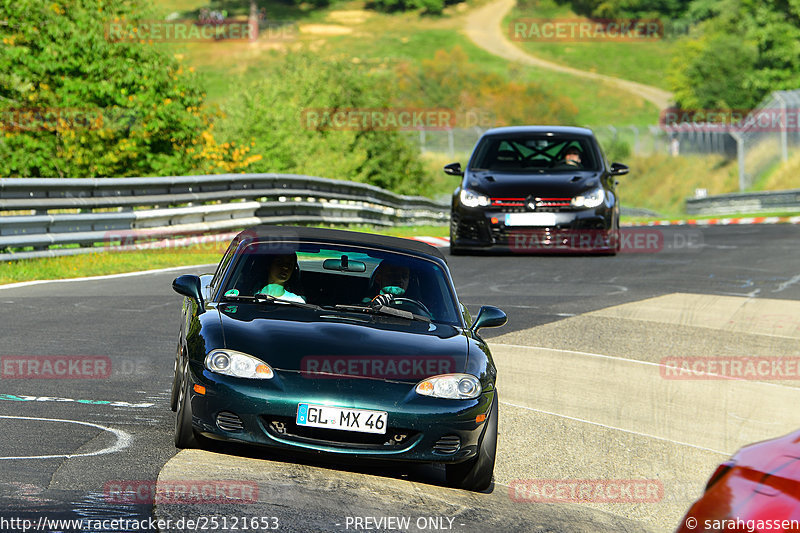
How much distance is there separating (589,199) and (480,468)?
10.9 metres

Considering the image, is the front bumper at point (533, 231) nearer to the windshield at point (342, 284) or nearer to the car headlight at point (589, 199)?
the car headlight at point (589, 199)

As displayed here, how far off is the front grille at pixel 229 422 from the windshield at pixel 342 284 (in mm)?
1202

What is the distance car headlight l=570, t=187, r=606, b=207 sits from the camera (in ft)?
54.8

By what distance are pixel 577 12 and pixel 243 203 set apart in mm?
105702

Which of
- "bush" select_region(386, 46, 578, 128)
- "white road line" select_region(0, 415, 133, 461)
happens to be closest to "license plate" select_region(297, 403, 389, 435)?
"white road line" select_region(0, 415, 133, 461)

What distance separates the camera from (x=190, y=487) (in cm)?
546

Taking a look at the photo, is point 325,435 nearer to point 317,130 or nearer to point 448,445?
point 448,445

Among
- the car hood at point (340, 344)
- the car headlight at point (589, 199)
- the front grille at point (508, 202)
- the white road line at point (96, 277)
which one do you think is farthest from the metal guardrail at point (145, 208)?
the car hood at point (340, 344)

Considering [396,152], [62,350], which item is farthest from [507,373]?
[396,152]

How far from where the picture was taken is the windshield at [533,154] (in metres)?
17.6

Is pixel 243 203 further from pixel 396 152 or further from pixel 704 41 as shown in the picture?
pixel 704 41

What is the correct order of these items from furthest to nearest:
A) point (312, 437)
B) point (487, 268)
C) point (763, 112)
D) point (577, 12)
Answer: point (577, 12), point (763, 112), point (487, 268), point (312, 437)

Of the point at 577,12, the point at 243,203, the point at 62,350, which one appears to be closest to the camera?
the point at 62,350

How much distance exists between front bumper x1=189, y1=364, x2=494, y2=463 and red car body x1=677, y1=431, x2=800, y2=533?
2.56m
